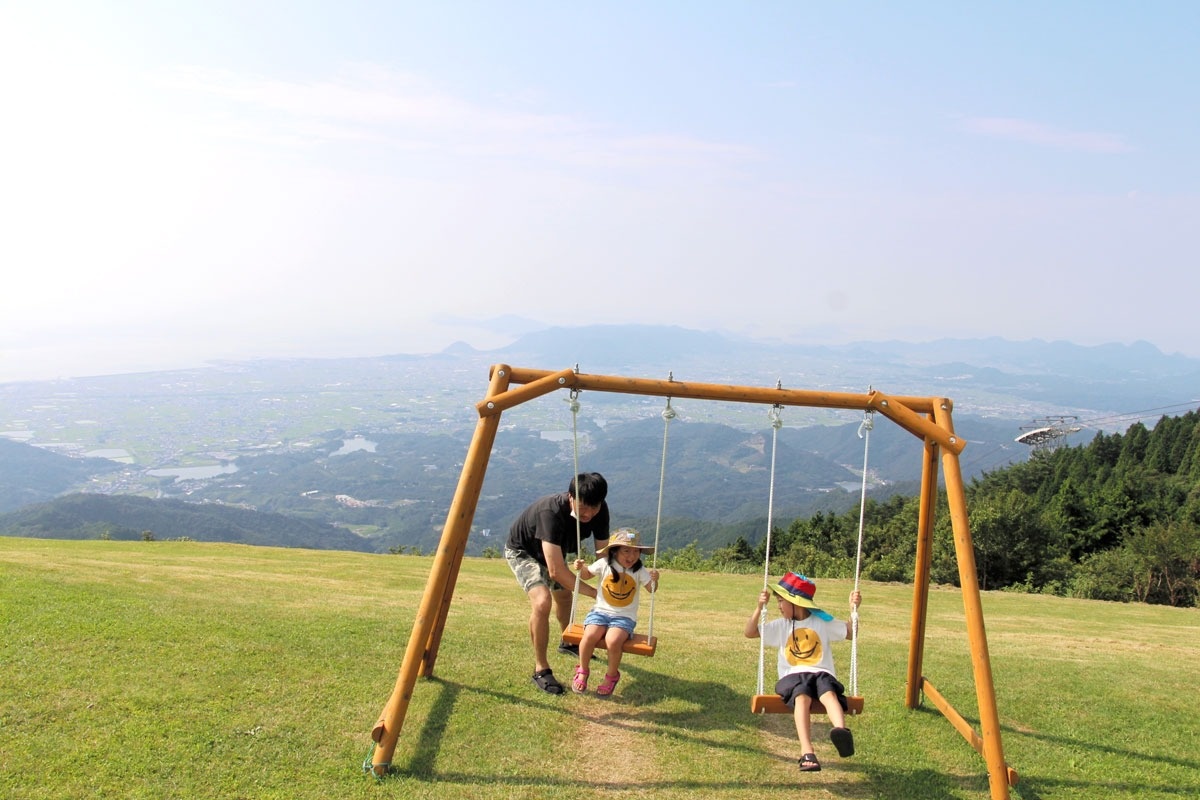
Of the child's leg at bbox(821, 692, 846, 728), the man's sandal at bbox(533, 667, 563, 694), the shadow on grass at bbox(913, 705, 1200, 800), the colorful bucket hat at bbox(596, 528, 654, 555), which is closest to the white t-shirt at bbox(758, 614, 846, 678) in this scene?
the child's leg at bbox(821, 692, 846, 728)

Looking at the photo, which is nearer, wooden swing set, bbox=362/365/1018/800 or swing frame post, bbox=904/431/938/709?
wooden swing set, bbox=362/365/1018/800

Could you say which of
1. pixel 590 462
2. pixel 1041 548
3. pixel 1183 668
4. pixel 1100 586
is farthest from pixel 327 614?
pixel 590 462

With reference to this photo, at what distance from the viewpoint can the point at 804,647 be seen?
674 cm

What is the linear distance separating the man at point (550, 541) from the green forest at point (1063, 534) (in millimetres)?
18219

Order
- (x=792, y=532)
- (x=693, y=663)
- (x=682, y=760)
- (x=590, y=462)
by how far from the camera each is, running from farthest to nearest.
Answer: (x=590, y=462)
(x=792, y=532)
(x=693, y=663)
(x=682, y=760)

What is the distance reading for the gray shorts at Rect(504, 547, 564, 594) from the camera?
7.70 meters

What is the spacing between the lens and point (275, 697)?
6941mm

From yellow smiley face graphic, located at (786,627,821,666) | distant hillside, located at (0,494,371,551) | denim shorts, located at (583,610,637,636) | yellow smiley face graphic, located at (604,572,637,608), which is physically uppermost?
yellow smiley face graphic, located at (604,572,637,608)

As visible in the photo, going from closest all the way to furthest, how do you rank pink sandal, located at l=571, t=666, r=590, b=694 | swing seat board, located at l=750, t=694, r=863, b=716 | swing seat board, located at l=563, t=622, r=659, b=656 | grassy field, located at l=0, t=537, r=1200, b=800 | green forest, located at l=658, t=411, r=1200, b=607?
grassy field, located at l=0, t=537, r=1200, b=800 → swing seat board, located at l=750, t=694, r=863, b=716 → swing seat board, located at l=563, t=622, r=659, b=656 → pink sandal, located at l=571, t=666, r=590, b=694 → green forest, located at l=658, t=411, r=1200, b=607

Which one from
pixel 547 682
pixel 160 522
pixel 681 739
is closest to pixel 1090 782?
pixel 681 739

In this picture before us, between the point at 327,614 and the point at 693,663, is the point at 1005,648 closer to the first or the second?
the point at 693,663

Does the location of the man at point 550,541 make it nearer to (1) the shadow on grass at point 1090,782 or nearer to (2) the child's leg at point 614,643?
(2) the child's leg at point 614,643

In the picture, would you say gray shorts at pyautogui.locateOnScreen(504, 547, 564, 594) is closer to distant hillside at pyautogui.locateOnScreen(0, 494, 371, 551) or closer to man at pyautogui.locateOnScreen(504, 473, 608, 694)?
man at pyautogui.locateOnScreen(504, 473, 608, 694)

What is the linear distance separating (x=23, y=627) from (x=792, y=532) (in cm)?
5909
